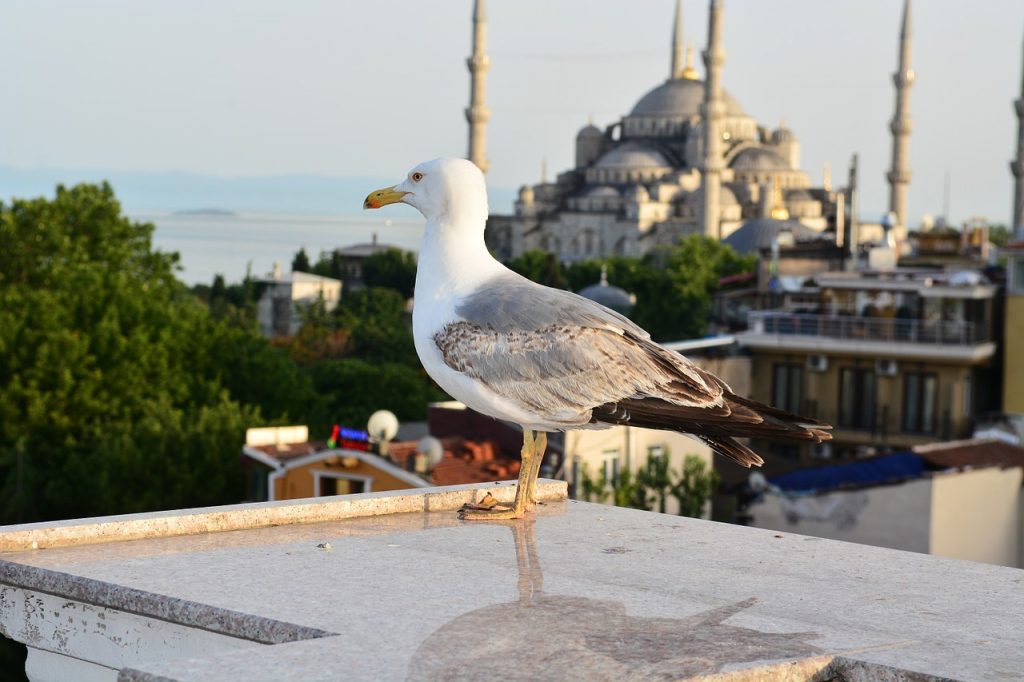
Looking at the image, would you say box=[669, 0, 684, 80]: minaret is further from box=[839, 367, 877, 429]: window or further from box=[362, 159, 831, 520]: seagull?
box=[362, 159, 831, 520]: seagull

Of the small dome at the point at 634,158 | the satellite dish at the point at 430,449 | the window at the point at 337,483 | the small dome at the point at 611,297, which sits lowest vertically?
the window at the point at 337,483

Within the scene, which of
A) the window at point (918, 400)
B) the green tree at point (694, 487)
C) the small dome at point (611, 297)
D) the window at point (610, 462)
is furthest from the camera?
the small dome at point (611, 297)

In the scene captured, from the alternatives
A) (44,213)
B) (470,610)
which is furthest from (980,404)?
(470,610)

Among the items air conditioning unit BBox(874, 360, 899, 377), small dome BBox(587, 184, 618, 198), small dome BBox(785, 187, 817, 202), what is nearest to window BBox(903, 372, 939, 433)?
air conditioning unit BBox(874, 360, 899, 377)

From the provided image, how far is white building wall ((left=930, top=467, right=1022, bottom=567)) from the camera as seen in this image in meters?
18.4

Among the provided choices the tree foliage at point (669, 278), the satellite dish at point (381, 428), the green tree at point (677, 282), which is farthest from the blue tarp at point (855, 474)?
the green tree at point (677, 282)

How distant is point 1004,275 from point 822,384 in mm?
3744

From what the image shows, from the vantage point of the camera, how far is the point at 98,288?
2878 centimetres

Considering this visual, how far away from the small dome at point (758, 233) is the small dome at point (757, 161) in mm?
10297

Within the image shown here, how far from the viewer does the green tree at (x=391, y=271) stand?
70938 millimetres

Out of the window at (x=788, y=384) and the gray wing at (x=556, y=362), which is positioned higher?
the gray wing at (x=556, y=362)

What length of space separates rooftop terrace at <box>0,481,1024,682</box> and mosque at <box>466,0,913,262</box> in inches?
2358

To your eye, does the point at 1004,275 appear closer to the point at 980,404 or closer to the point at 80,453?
the point at 980,404

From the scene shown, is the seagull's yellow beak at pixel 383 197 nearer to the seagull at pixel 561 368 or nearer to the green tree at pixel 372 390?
the seagull at pixel 561 368
